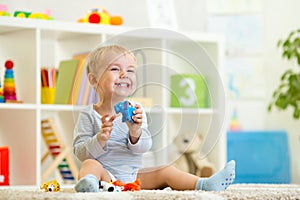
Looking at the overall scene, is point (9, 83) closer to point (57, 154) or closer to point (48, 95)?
point (48, 95)

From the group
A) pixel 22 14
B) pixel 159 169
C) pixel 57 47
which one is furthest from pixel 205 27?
pixel 159 169

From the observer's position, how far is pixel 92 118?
1.58 meters

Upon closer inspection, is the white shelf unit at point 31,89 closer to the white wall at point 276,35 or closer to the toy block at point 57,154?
the toy block at point 57,154

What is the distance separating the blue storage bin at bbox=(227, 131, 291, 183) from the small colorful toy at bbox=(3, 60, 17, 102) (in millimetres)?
1417

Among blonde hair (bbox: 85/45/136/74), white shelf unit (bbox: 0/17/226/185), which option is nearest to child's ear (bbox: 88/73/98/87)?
blonde hair (bbox: 85/45/136/74)

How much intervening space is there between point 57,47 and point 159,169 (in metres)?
1.66

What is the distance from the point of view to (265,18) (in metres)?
3.95

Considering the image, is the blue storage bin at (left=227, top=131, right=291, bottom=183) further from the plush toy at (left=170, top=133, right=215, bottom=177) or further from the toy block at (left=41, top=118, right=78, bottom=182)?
the toy block at (left=41, top=118, right=78, bottom=182)

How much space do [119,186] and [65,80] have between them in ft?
4.41

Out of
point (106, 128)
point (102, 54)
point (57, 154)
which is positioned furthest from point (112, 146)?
point (57, 154)

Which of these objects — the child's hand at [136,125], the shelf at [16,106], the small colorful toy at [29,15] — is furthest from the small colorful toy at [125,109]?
the small colorful toy at [29,15]

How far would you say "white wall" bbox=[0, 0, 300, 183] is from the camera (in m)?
3.32

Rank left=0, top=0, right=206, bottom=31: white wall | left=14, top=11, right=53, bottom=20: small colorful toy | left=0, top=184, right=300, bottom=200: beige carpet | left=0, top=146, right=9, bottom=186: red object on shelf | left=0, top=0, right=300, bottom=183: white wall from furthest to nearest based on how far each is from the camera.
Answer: left=0, top=0, right=300, bottom=183: white wall → left=0, top=0, right=206, bottom=31: white wall → left=14, top=11, right=53, bottom=20: small colorful toy → left=0, top=146, right=9, bottom=186: red object on shelf → left=0, top=184, right=300, bottom=200: beige carpet

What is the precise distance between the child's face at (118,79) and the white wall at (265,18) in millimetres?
1749
